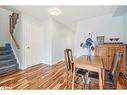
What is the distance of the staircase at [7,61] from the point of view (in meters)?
4.09

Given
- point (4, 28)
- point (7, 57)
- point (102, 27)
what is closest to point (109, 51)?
point (102, 27)

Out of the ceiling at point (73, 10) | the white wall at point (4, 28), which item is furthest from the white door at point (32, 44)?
the white wall at point (4, 28)

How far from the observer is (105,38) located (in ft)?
16.3

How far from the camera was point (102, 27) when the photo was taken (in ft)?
16.5

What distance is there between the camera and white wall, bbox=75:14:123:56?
477 cm

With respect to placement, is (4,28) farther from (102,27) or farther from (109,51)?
(109,51)

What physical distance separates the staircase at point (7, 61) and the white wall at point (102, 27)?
2812 millimetres

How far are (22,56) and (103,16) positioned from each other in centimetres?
351

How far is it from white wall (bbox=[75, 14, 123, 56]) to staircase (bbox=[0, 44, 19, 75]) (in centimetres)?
281

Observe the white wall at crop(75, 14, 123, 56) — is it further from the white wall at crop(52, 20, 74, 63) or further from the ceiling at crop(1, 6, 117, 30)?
the white wall at crop(52, 20, 74, 63)

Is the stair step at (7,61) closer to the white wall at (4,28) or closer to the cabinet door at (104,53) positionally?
the white wall at (4,28)

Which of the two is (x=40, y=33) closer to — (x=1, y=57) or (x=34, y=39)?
(x=34, y=39)
